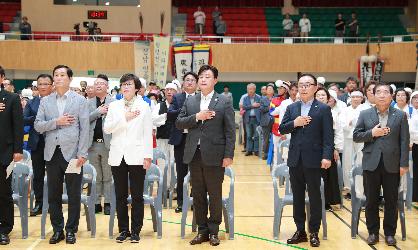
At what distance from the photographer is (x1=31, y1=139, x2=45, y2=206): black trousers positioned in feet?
22.8

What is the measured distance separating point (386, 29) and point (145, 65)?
11.9m

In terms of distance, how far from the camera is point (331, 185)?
25.4 feet

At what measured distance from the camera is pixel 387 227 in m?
5.97

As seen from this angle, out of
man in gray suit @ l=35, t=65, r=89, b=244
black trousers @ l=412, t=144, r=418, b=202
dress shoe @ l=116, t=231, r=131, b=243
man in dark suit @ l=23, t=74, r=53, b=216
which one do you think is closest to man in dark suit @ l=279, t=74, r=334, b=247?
dress shoe @ l=116, t=231, r=131, b=243

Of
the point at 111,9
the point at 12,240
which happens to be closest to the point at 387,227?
the point at 12,240

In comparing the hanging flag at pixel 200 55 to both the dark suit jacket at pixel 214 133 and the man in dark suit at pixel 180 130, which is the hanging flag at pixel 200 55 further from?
the dark suit jacket at pixel 214 133

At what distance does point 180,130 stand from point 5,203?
2320 millimetres

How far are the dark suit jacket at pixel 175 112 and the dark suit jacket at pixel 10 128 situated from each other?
6.31 feet

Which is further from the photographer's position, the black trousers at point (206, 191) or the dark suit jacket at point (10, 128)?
the black trousers at point (206, 191)

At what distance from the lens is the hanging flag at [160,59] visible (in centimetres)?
1301

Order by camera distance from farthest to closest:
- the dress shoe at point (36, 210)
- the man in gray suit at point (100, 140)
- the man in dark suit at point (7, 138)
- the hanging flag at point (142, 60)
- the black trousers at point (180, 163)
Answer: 1. the hanging flag at point (142, 60)
2. the black trousers at point (180, 163)
3. the dress shoe at point (36, 210)
4. the man in gray suit at point (100, 140)
5. the man in dark suit at point (7, 138)

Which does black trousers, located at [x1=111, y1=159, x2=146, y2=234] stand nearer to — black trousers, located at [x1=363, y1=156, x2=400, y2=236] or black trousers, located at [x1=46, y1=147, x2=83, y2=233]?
black trousers, located at [x1=46, y1=147, x2=83, y2=233]

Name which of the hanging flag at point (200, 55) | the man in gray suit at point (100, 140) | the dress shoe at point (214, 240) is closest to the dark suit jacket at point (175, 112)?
the man in gray suit at point (100, 140)

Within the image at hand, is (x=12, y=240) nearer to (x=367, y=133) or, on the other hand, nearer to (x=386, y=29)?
(x=367, y=133)
